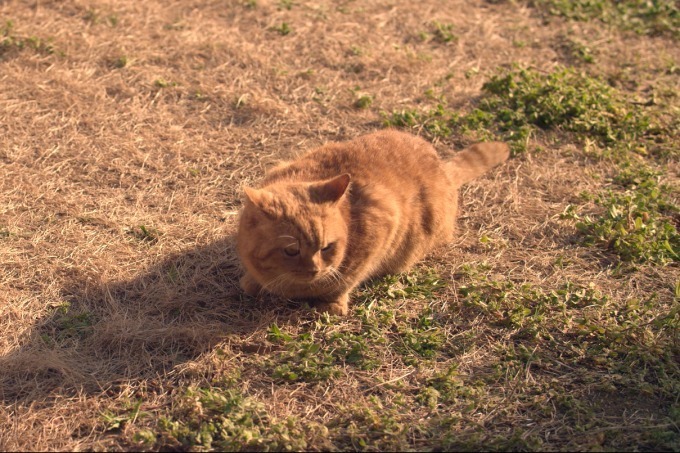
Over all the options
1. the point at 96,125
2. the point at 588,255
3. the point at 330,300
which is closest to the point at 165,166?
the point at 96,125

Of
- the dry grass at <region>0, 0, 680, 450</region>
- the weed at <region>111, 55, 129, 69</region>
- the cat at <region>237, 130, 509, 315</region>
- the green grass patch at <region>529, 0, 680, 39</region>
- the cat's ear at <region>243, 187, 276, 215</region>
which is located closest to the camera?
the dry grass at <region>0, 0, 680, 450</region>

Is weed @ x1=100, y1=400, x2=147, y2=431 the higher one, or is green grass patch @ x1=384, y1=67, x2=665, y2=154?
green grass patch @ x1=384, y1=67, x2=665, y2=154

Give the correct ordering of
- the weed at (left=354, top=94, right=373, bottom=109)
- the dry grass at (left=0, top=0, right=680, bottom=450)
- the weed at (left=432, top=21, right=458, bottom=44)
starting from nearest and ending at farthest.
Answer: the dry grass at (left=0, top=0, right=680, bottom=450)
the weed at (left=354, top=94, right=373, bottom=109)
the weed at (left=432, top=21, right=458, bottom=44)

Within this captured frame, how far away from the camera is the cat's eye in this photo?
4.12 metres

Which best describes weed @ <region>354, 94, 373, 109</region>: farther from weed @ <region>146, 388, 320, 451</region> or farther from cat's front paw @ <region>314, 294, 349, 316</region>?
weed @ <region>146, 388, 320, 451</region>

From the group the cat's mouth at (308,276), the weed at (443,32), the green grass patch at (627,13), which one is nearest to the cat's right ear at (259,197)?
the cat's mouth at (308,276)

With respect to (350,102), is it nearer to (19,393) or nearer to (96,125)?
(96,125)

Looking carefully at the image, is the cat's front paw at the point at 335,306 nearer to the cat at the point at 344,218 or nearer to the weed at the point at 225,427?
the cat at the point at 344,218

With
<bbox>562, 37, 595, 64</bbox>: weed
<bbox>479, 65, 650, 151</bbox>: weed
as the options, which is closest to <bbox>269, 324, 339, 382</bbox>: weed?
<bbox>479, 65, 650, 151</bbox>: weed

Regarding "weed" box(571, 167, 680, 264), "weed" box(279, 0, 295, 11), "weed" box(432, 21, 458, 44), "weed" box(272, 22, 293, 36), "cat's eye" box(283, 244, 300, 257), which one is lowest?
"weed" box(571, 167, 680, 264)

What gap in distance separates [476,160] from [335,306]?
6.41 ft

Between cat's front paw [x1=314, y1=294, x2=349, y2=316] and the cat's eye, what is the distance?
536mm

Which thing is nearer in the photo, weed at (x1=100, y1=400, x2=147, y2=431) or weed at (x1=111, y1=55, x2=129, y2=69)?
weed at (x1=100, y1=400, x2=147, y2=431)

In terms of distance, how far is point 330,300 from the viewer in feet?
15.0
